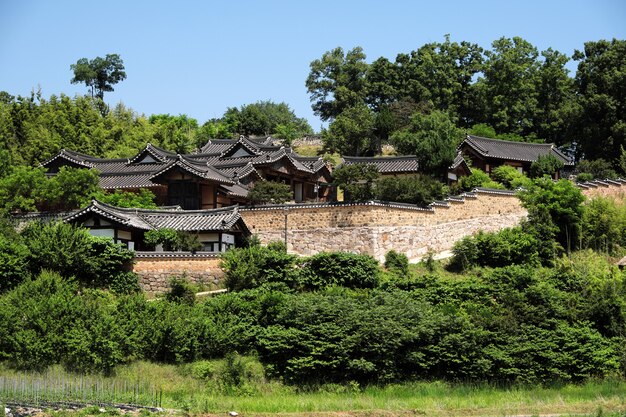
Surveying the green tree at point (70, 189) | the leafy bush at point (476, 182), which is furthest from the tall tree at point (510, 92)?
the green tree at point (70, 189)

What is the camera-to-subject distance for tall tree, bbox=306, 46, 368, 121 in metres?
65.9

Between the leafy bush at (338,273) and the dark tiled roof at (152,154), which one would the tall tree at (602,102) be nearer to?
the dark tiled roof at (152,154)

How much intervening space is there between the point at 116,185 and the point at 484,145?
680 inches

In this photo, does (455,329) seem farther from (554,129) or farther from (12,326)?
(554,129)

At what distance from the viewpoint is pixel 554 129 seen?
56625mm

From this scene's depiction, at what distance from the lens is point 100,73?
74688mm

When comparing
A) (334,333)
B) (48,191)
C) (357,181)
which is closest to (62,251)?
(48,191)

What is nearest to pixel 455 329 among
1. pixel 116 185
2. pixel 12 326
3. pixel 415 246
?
pixel 415 246

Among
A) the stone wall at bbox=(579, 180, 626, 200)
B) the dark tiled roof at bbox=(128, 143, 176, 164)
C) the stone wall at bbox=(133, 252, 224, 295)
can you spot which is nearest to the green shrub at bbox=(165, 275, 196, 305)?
the stone wall at bbox=(133, 252, 224, 295)

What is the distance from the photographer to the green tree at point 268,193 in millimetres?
40406

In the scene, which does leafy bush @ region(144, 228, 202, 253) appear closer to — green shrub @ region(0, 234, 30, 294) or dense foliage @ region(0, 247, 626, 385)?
dense foliage @ region(0, 247, 626, 385)

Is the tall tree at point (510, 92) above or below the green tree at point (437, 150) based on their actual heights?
above

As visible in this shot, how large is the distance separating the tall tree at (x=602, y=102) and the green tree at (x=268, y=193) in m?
18.6

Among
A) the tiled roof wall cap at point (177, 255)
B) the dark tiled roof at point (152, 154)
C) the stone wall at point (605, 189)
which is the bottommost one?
the tiled roof wall cap at point (177, 255)
